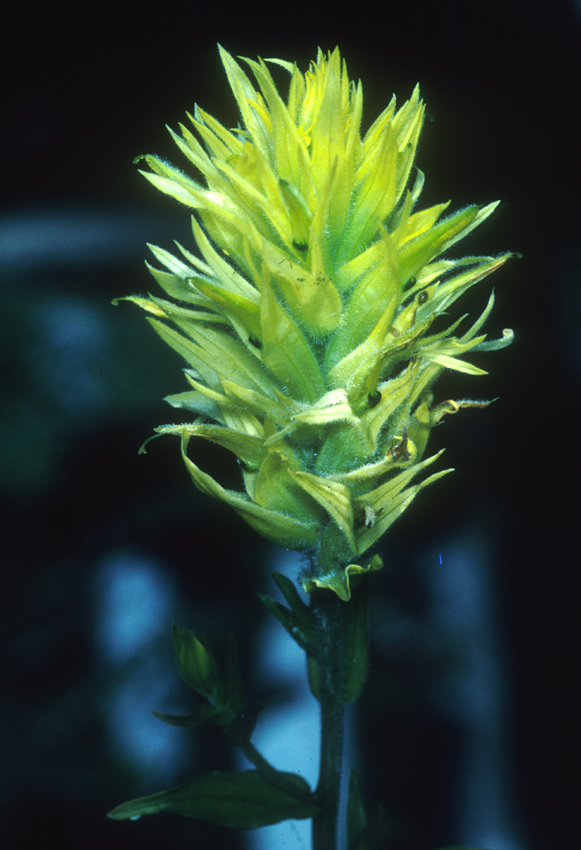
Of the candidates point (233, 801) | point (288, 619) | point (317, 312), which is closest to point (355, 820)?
point (233, 801)

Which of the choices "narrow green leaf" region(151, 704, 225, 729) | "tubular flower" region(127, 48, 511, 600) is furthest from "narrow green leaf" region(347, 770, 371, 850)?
"tubular flower" region(127, 48, 511, 600)

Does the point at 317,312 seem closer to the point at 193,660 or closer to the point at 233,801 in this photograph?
the point at 193,660

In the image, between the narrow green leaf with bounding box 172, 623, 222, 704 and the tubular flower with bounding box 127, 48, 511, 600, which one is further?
the narrow green leaf with bounding box 172, 623, 222, 704

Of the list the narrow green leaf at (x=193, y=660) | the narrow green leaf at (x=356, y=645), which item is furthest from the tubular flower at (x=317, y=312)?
the narrow green leaf at (x=193, y=660)

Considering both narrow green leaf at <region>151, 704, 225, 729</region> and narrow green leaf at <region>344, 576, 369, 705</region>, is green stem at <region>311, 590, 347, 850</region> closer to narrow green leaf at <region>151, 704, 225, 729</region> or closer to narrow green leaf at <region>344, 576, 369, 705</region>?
narrow green leaf at <region>344, 576, 369, 705</region>

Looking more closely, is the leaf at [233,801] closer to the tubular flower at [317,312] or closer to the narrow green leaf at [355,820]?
the narrow green leaf at [355,820]

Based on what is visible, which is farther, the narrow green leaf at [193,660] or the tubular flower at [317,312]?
the narrow green leaf at [193,660]
